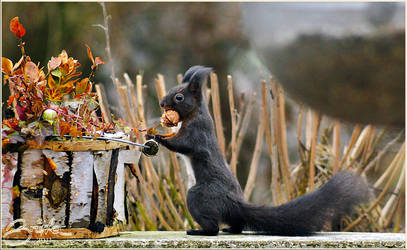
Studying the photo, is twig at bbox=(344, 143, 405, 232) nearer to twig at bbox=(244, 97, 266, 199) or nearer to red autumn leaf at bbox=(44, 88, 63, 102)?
twig at bbox=(244, 97, 266, 199)

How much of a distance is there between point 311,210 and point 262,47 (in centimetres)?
83

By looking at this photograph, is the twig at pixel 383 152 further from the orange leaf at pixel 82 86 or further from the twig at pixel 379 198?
the orange leaf at pixel 82 86

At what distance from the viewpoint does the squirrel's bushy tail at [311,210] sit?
4.06 feet

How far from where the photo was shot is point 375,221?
193cm

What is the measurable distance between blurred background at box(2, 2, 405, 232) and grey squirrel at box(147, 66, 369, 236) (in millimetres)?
288

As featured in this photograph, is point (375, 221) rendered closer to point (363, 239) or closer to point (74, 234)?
point (363, 239)

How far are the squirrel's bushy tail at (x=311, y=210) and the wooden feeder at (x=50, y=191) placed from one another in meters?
0.42

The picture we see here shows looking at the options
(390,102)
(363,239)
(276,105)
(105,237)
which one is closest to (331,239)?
(363,239)

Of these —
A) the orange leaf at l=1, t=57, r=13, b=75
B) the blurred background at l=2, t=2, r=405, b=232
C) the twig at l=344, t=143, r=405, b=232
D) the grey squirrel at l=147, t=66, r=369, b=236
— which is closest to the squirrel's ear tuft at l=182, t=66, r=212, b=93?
the grey squirrel at l=147, t=66, r=369, b=236

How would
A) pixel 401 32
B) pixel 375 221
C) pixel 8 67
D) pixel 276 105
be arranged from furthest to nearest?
pixel 375 221 < pixel 276 105 < pixel 8 67 < pixel 401 32

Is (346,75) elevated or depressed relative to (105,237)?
elevated

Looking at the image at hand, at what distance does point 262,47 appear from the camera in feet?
1.62

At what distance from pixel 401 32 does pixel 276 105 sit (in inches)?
50.2

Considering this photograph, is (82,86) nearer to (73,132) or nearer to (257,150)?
(73,132)
